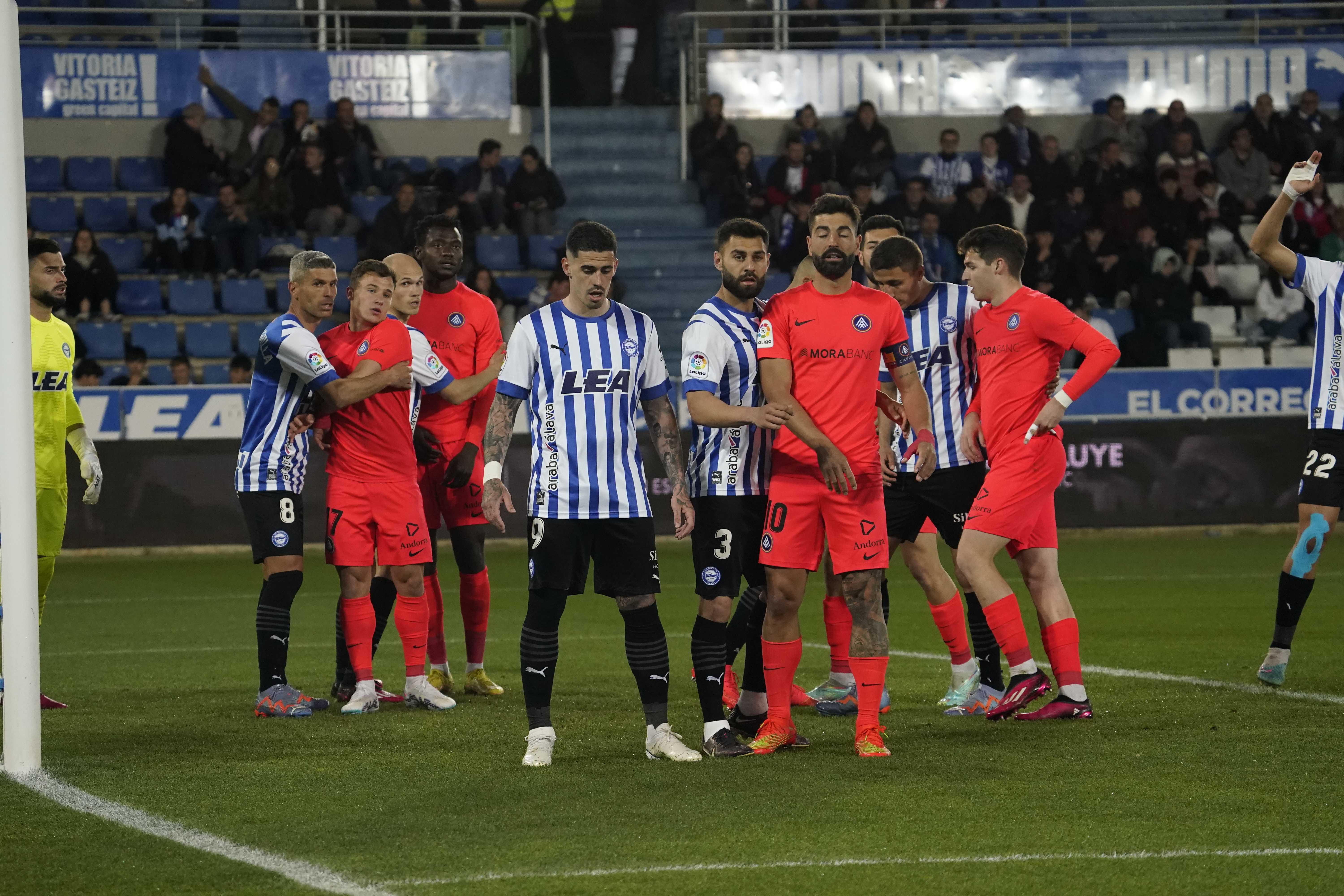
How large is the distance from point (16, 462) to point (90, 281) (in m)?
13.6

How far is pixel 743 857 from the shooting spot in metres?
4.66

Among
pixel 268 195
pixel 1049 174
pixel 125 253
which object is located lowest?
pixel 125 253

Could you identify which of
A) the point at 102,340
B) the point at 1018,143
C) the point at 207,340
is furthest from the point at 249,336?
the point at 1018,143

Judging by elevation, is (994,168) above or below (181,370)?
above

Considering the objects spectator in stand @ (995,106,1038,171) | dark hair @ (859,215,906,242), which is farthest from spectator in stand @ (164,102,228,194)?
dark hair @ (859,215,906,242)

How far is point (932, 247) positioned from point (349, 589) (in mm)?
13557

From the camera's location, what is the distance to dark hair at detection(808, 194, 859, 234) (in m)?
6.43

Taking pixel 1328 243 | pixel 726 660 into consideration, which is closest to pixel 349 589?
pixel 726 660

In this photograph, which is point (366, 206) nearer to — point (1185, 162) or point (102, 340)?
point (102, 340)

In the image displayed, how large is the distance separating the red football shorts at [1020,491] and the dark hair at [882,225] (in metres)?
1.26

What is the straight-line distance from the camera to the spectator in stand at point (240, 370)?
1742 cm

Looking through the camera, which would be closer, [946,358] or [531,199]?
[946,358]

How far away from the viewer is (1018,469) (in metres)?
7.13

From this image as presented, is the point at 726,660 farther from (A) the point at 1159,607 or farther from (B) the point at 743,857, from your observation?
(A) the point at 1159,607
